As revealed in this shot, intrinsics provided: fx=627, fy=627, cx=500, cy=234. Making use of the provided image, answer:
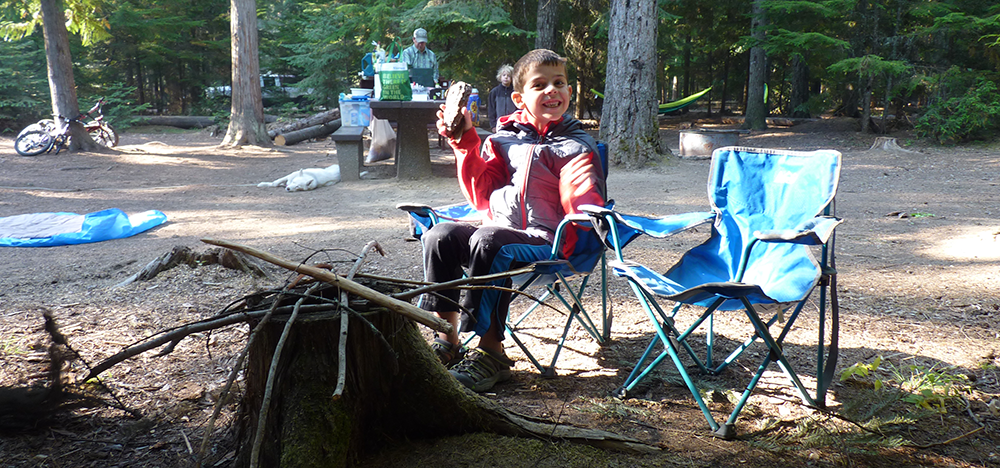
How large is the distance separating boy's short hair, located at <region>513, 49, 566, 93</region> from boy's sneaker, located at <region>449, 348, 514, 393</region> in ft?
3.71

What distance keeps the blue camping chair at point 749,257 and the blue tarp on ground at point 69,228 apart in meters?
4.75

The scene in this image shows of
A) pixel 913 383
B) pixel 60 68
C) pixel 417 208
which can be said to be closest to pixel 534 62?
pixel 417 208

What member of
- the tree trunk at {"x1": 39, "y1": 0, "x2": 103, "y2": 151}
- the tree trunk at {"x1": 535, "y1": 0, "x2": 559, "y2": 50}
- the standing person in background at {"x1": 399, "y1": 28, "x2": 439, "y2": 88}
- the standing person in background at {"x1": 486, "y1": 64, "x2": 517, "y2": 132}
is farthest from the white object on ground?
the tree trunk at {"x1": 535, "y1": 0, "x2": 559, "y2": 50}

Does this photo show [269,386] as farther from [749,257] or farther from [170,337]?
[749,257]

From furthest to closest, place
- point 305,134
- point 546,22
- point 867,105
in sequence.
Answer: point 305,134 → point 546,22 → point 867,105

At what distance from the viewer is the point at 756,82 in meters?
13.9

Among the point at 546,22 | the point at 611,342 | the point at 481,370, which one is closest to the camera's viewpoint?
the point at 481,370

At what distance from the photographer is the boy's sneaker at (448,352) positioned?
2.37 meters

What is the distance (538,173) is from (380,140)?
8155 mm

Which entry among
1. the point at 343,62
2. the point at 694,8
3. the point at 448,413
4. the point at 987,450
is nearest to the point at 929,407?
the point at 987,450

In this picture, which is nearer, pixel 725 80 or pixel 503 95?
pixel 503 95

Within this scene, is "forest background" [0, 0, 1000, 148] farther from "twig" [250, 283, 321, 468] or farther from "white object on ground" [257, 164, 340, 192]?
"twig" [250, 283, 321, 468]

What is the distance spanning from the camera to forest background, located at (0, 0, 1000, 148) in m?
10.7

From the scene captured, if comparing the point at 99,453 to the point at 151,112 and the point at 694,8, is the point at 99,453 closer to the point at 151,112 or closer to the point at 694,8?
the point at 694,8
